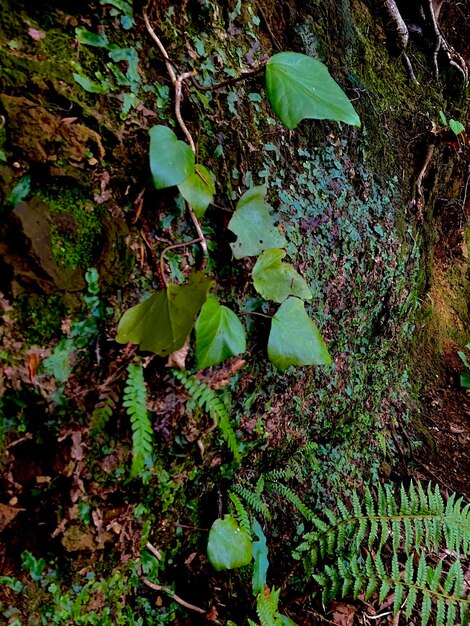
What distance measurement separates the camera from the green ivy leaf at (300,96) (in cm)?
149

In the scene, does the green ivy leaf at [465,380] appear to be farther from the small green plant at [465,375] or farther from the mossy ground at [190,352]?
the mossy ground at [190,352]

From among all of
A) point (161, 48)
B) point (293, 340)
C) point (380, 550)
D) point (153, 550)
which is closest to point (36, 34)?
point (161, 48)

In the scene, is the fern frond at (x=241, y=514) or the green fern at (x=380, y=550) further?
the green fern at (x=380, y=550)

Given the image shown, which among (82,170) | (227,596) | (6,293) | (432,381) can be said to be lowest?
(432,381)

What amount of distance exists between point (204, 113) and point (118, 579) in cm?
176

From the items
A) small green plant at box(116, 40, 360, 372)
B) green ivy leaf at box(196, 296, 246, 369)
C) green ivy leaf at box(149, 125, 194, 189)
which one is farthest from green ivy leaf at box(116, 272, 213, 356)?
green ivy leaf at box(149, 125, 194, 189)

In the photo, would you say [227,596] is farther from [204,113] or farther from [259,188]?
[204,113]

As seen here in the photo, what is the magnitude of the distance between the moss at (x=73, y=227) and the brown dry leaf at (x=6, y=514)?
28.3 inches

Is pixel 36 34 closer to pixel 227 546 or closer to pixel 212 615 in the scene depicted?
pixel 227 546

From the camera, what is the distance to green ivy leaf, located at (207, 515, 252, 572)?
1567mm

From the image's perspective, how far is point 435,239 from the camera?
3934 millimetres

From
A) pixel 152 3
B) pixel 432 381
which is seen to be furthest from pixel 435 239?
pixel 152 3

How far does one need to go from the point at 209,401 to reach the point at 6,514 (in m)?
0.70

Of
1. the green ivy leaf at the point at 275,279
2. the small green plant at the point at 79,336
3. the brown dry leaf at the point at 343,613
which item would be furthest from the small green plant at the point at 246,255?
the brown dry leaf at the point at 343,613
